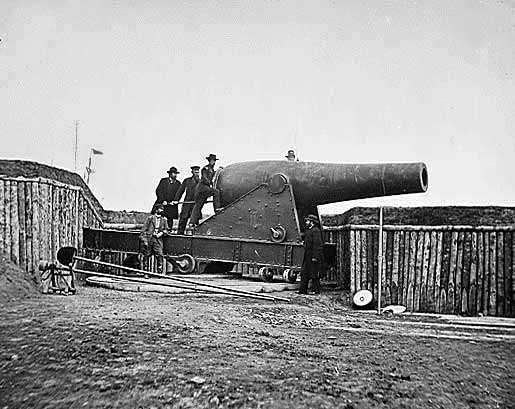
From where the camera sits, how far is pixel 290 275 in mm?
11820

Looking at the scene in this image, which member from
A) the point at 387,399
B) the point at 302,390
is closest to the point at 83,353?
the point at 302,390

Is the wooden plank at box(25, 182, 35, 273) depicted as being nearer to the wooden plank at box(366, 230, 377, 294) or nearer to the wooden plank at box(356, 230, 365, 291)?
the wooden plank at box(356, 230, 365, 291)

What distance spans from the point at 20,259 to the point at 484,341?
21.3ft

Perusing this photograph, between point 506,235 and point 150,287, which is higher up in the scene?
point 506,235

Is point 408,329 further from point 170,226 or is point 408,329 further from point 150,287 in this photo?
point 170,226

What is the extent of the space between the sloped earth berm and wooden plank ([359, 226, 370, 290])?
11.5 ft

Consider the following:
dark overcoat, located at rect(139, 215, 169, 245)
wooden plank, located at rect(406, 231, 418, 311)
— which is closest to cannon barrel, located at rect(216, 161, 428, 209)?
wooden plank, located at rect(406, 231, 418, 311)

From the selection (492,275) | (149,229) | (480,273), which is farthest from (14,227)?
(492,275)

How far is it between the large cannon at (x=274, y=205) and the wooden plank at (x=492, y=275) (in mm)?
1420

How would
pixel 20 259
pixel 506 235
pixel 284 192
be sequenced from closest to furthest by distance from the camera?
pixel 20 259, pixel 506 235, pixel 284 192

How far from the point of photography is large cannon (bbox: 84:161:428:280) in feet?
38.0

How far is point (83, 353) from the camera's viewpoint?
4.49 m

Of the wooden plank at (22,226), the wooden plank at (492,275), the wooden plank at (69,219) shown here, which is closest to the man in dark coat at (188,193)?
the wooden plank at (69,219)

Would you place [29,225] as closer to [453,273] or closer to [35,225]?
[35,225]
